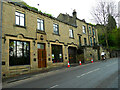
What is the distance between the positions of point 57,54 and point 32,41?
543 centimetres

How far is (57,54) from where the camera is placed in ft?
58.3

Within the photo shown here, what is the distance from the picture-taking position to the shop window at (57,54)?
1705 cm

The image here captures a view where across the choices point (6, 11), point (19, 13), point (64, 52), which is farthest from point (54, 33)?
point (6, 11)

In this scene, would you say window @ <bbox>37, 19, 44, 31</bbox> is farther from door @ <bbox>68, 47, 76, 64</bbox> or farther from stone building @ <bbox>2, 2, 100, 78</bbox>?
door @ <bbox>68, 47, 76, 64</bbox>

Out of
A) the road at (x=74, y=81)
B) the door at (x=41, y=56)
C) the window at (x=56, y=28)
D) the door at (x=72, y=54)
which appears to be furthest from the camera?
the door at (x=72, y=54)

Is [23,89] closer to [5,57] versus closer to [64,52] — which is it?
[5,57]

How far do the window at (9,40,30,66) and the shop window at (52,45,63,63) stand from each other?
15.4 ft

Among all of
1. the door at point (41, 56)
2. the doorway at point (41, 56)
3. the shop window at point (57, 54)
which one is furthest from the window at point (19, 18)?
the shop window at point (57, 54)

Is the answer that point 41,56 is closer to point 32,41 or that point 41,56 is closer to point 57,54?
point 32,41

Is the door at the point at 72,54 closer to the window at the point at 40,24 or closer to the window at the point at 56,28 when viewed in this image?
the window at the point at 56,28

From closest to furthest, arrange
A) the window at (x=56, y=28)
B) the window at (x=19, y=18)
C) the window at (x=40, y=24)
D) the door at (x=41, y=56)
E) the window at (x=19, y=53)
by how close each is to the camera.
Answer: the window at (x=19, y=53)
the window at (x=19, y=18)
the door at (x=41, y=56)
the window at (x=40, y=24)
the window at (x=56, y=28)

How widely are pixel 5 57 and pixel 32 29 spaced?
5.10 m

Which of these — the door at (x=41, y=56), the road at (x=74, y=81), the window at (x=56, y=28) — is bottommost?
the road at (x=74, y=81)

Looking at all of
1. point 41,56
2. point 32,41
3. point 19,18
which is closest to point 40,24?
point 32,41
